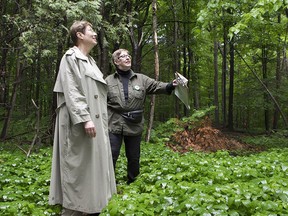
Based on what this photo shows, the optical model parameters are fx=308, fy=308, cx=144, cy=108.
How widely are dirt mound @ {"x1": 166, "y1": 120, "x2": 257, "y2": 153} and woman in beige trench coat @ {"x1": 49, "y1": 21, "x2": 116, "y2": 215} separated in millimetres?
6927

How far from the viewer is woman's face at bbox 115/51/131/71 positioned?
4.36m

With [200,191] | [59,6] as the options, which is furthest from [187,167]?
[59,6]

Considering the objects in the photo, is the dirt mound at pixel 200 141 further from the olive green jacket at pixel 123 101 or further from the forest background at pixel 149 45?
the olive green jacket at pixel 123 101

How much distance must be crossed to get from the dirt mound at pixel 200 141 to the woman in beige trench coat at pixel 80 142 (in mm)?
6927

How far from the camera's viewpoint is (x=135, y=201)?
Result: 325 cm

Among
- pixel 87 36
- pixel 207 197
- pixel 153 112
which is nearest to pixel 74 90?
pixel 87 36

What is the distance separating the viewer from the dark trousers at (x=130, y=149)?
14.4ft

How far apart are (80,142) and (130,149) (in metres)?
1.49

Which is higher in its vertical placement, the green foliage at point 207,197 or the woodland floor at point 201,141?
the green foliage at point 207,197

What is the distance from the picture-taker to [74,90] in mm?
3141

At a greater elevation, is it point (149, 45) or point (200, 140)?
point (149, 45)

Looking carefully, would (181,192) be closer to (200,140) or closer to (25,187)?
(25,187)

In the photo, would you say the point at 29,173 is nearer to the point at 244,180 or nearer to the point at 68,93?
the point at 68,93

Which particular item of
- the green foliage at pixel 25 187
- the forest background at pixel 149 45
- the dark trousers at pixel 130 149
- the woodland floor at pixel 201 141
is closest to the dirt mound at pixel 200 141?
the woodland floor at pixel 201 141
